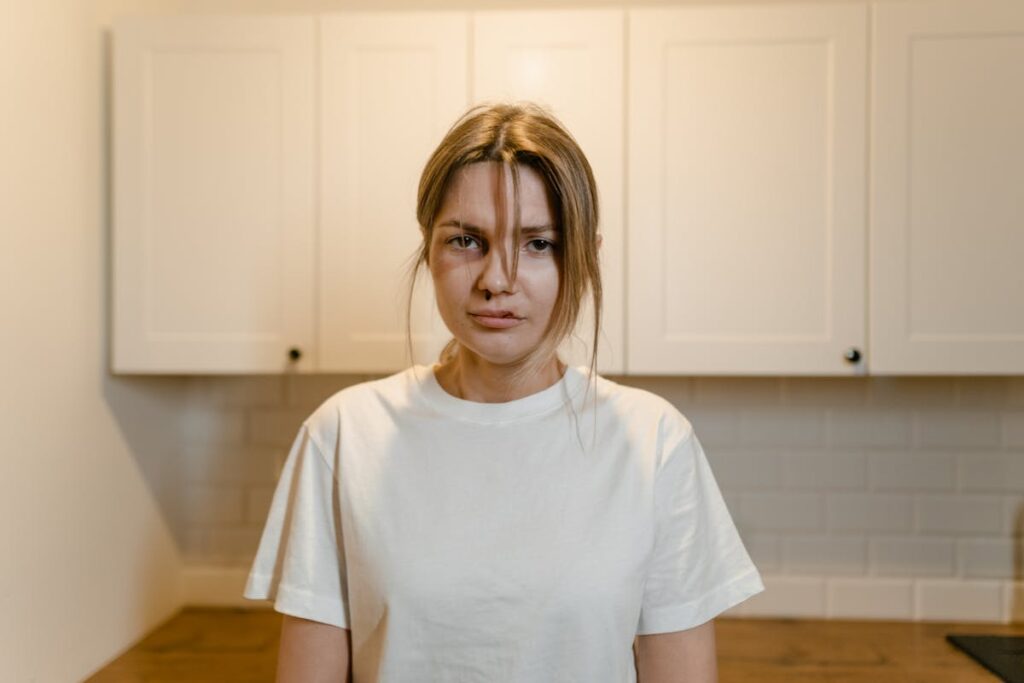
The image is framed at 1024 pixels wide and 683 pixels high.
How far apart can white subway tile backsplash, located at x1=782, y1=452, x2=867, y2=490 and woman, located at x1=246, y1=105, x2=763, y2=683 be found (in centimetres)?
97

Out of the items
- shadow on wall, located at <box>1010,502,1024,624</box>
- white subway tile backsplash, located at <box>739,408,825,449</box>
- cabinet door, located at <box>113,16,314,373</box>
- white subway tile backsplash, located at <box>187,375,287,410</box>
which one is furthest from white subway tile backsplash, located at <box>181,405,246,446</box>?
shadow on wall, located at <box>1010,502,1024,624</box>

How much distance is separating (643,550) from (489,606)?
0.20m

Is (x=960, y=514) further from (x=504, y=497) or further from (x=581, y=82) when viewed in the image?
(x=504, y=497)

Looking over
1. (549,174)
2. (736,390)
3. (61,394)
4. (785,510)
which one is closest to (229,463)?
(61,394)

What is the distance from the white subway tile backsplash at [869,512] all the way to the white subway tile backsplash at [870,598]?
0.12m

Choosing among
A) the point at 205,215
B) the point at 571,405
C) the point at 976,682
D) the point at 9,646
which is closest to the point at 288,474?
the point at 571,405

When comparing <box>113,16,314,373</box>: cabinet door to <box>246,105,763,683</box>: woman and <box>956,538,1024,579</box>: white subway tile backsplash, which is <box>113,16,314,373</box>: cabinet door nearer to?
<box>246,105,763,683</box>: woman

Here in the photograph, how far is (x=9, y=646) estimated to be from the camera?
4.99ft

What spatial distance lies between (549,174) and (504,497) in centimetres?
40

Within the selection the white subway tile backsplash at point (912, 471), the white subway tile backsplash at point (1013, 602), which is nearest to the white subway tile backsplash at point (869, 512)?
the white subway tile backsplash at point (912, 471)

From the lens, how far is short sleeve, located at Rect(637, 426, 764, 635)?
1.21 metres

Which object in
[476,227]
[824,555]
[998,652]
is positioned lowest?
[998,652]

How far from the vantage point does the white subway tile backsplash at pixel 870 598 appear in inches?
84.4

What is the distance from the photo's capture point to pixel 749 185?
1812 mm
